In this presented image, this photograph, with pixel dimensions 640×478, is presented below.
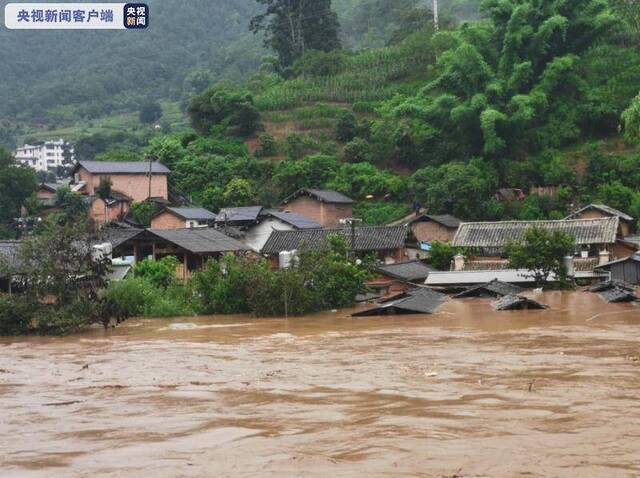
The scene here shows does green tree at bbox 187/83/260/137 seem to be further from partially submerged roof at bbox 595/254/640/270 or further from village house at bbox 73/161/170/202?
partially submerged roof at bbox 595/254/640/270

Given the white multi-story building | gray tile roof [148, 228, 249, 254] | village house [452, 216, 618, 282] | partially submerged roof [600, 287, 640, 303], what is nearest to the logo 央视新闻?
gray tile roof [148, 228, 249, 254]

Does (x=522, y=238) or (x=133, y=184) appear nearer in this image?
(x=522, y=238)

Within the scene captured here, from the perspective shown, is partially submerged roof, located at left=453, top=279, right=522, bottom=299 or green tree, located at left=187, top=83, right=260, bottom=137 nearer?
partially submerged roof, located at left=453, top=279, right=522, bottom=299

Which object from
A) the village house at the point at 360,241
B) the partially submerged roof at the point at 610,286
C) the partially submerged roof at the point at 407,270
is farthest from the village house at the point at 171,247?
the partially submerged roof at the point at 610,286

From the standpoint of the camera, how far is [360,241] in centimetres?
3525

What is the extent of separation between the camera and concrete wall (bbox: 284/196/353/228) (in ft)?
137

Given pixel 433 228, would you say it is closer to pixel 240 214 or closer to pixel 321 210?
pixel 321 210

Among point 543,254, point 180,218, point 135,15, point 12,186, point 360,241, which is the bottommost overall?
point 543,254

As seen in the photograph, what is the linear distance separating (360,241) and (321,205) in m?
6.95

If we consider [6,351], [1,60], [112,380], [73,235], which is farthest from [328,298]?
[1,60]

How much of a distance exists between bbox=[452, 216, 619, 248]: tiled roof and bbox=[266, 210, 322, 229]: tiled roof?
6242 mm

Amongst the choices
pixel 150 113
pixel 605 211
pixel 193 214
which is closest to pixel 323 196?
pixel 193 214

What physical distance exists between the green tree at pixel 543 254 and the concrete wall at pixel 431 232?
736 cm

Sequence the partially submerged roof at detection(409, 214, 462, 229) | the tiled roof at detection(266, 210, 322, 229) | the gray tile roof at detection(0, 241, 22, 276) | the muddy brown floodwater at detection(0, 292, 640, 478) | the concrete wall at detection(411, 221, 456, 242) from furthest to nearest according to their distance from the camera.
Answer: the concrete wall at detection(411, 221, 456, 242), the partially submerged roof at detection(409, 214, 462, 229), the tiled roof at detection(266, 210, 322, 229), the gray tile roof at detection(0, 241, 22, 276), the muddy brown floodwater at detection(0, 292, 640, 478)
